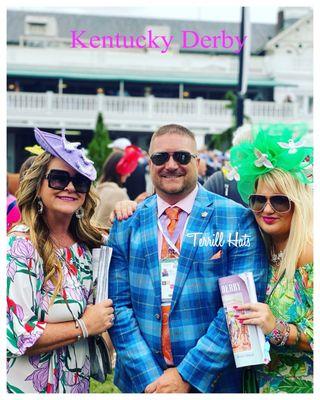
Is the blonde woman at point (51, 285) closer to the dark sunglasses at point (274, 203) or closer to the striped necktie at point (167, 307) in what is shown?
the striped necktie at point (167, 307)

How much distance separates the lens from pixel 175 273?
3.15 metres

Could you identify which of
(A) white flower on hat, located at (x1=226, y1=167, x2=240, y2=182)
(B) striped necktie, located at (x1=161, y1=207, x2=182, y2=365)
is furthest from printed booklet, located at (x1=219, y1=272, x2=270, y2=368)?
(A) white flower on hat, located at (x1=226, y1=167, x2=240, y2=182)

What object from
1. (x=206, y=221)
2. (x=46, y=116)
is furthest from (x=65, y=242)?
(x=46, y=116)

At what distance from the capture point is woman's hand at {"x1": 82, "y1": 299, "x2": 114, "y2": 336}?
3125mm

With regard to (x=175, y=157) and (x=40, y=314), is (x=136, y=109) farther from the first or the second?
(x=40, y=314)

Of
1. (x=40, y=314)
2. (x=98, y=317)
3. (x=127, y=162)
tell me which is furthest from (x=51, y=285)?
(x=127, y=162)

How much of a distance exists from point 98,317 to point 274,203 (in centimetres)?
100

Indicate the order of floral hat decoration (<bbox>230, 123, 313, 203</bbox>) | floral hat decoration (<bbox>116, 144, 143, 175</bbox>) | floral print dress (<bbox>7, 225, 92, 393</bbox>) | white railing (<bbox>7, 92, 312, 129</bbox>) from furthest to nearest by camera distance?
white railing (<bbox>7, 92, 312, 129</bbox>)
floral hat decoration (<bbox>116, 144, 143, 175</bbox>)
floral hat decoration (<bbox>230, 123, 313, 203</bbox>)
floral print dress (<bbox>7, 225, 92, 393</bbox>)

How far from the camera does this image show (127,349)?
10.6 feet

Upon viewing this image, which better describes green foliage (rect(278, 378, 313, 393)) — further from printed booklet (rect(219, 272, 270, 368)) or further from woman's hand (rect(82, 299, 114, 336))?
woman's hand (rect(82, 299, 114, 336))

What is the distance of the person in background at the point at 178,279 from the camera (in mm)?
3121

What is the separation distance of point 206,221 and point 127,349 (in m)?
0.73

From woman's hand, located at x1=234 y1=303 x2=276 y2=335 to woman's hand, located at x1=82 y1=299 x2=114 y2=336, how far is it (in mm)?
619

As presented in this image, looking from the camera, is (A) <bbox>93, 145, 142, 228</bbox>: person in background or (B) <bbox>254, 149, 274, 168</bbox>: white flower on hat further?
(A) <bbox>93, 145, 142, 228</bbox>: person in background
